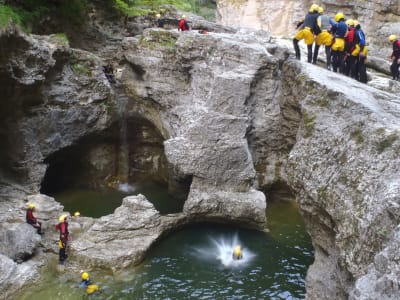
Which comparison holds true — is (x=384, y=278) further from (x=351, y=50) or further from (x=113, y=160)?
(x=113, y=160)

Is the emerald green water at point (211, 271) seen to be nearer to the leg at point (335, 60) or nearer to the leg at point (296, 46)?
the leg at point (335, 60)

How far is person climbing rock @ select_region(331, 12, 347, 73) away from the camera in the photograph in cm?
1514

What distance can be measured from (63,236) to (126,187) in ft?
27.3

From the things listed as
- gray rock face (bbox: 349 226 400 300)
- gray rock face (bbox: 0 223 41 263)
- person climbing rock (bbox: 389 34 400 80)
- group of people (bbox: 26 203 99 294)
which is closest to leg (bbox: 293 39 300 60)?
person climbing rock (bbox: 389 34 400 80)

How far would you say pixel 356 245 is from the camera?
7.64 metres

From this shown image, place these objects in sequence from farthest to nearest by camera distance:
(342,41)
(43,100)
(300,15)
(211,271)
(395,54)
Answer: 1. (300,15)
2. (43,100)
3. (395,54)
4. (342,41)
5. (211,271)

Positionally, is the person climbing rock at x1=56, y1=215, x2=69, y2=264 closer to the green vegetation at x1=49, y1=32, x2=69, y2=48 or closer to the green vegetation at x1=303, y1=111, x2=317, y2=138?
the green vegetation at x1=49, y1=32, x2=69, y2=48

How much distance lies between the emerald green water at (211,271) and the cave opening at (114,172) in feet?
11.0

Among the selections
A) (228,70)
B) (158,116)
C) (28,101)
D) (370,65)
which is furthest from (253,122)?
(28,101)

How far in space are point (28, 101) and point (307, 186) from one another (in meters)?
13.6

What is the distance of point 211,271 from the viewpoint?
1495 centimetres

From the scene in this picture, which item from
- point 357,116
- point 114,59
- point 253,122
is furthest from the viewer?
point 114,59

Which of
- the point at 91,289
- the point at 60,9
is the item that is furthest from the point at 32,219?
the point at 60,9

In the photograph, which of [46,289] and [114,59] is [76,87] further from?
[46,289]
